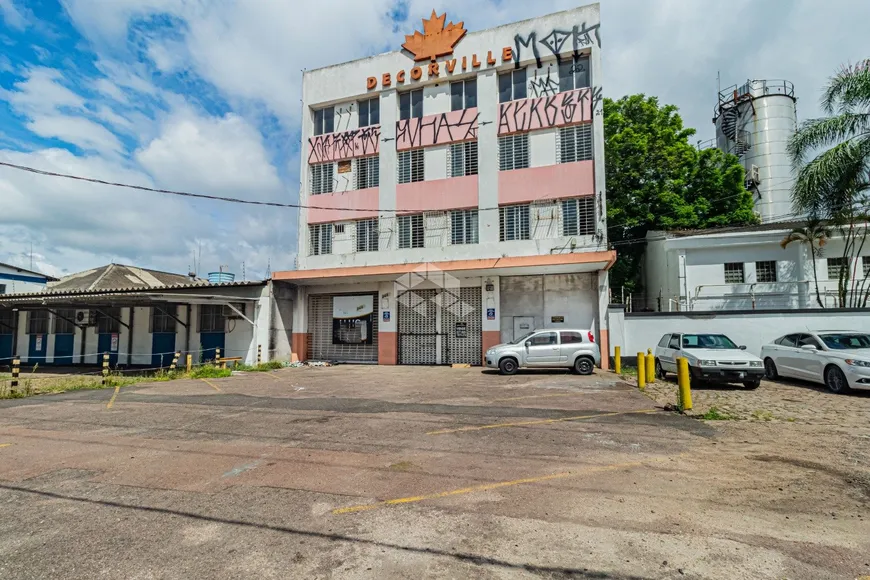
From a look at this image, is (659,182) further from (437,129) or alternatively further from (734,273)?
(437,129)

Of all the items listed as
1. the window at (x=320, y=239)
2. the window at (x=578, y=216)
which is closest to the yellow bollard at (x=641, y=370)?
the window at (x=578, y=216)

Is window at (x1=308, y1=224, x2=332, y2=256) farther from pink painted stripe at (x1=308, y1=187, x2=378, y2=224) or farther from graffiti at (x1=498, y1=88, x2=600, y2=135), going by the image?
graffiti at (x1=498, y1=88, x2=600, y2=135)

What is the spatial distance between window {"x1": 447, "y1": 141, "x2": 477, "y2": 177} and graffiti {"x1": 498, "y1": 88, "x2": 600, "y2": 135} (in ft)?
5.03

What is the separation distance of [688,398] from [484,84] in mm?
16935

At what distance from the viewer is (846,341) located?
11.8 metres

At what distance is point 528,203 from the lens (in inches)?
773

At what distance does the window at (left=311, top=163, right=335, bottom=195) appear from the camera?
925 inches

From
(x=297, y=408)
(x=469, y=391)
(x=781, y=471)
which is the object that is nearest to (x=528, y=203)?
(x=469, y=391)

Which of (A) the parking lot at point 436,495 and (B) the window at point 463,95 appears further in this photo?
(B) the window at point 463,95

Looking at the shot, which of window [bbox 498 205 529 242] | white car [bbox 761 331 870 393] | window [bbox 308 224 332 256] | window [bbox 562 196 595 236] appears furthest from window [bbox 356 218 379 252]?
white car [bbox 761 331 870 393]

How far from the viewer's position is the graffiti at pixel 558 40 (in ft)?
63.9

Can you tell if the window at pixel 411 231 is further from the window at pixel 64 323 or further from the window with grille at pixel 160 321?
the window at pixel 64 323

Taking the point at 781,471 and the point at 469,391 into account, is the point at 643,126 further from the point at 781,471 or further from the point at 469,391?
the point at 781,471

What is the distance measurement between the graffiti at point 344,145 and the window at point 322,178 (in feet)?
1.03
